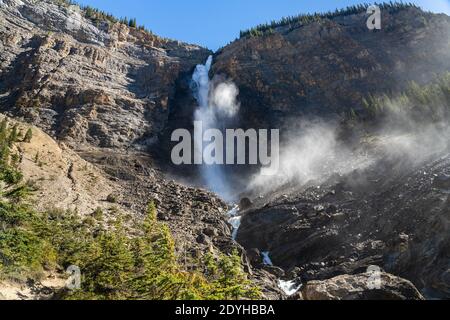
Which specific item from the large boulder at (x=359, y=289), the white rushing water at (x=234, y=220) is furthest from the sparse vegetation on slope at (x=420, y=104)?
the large boulder at (x=359, y=289)

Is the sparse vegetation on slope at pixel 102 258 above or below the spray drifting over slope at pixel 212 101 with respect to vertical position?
below

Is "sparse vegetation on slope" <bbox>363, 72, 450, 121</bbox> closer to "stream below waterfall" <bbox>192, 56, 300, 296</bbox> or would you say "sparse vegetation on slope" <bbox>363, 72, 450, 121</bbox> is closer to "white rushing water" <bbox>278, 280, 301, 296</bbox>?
"stream below waterfall" <bbox>192, 56, 300, 296</bbox>

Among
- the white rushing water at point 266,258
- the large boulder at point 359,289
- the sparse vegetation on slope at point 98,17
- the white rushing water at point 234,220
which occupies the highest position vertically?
the sparse vegetation on slope at point 98,17

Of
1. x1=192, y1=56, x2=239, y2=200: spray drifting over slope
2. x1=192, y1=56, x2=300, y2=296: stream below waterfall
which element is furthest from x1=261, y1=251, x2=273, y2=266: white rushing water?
x1=192, y1=56, x2=239, y2=200: spray drifting over slope

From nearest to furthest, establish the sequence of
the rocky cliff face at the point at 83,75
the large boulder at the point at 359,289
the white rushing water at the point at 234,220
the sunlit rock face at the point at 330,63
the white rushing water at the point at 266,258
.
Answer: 1. the large boulder at the point at 359,289
2. the white rushing water at the point at 266,258
3. the white rushing water at the point at 234,220
4. the rocky cliff face at the point at 83,75
5. the sunlit rock face at the point at 330,63

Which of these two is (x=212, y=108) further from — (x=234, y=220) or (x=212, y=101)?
(x=234, y=220)

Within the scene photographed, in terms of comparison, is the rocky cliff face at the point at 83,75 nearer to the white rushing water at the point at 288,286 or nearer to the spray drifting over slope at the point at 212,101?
the spray drifting over slope at the point at 212,101

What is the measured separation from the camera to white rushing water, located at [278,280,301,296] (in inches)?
1412

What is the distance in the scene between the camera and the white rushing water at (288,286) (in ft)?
118

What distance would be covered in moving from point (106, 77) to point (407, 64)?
56209 millimetres

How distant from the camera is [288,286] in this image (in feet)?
121

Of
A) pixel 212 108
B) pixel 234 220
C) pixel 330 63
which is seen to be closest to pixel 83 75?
pixel 212 108

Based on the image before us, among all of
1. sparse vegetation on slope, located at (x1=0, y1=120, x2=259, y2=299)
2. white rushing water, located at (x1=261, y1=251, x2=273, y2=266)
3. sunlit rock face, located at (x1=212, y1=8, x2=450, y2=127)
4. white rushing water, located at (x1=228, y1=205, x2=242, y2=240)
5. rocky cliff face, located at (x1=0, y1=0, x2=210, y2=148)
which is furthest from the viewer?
sunlit rock face, located at (x1=212, y1=8, x2=450, y2=127)

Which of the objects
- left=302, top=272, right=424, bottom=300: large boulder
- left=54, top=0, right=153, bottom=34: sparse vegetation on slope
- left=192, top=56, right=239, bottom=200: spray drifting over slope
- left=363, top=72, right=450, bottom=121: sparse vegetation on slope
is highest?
left=54, top=0, right=153, bottom=34: sparse vegetation on slope
